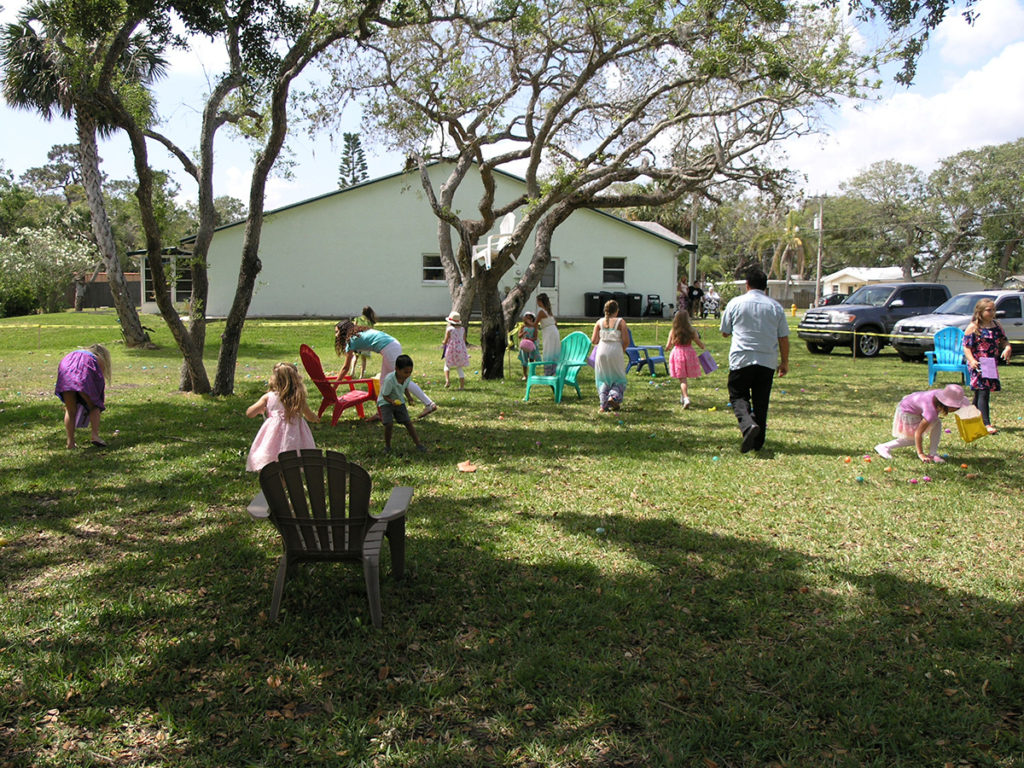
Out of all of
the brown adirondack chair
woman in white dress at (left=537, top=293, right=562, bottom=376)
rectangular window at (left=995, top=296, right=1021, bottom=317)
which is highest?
rectangular window at (left=995, top=296, right=1021, bottom=317)

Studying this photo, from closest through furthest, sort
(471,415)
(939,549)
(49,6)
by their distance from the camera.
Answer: (939,549), (49,6), (471,415)

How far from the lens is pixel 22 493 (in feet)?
21.4

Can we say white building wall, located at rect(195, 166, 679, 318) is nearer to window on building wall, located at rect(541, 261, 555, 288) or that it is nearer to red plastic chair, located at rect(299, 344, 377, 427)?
window on building wall, located at rect(541, 261, 555, 288)

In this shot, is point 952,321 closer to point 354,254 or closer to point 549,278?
point 549,278

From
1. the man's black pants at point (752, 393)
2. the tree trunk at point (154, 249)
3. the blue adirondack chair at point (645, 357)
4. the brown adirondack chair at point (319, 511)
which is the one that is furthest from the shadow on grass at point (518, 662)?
the blue adirondack chair at point (645, 357)

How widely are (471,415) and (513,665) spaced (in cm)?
679

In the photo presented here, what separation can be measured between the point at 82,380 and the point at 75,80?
4609 mm

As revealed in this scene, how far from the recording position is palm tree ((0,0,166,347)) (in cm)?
973

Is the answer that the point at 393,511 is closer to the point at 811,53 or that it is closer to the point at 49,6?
the point at 49,6

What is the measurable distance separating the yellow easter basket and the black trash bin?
22.8m

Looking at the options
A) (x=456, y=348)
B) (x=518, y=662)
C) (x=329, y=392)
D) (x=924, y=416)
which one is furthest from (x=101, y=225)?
(x=518, y=662)

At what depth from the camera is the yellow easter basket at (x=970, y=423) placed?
293 inches

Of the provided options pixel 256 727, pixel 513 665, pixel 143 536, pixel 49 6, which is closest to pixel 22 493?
pixel 143 536

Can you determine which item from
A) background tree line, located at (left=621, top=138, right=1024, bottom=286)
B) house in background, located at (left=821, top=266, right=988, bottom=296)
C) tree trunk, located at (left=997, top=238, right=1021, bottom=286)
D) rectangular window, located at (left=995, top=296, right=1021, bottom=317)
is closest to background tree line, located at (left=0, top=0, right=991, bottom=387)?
rectangular window, located at (left=995, top=296, right=1021, bottom=317)
